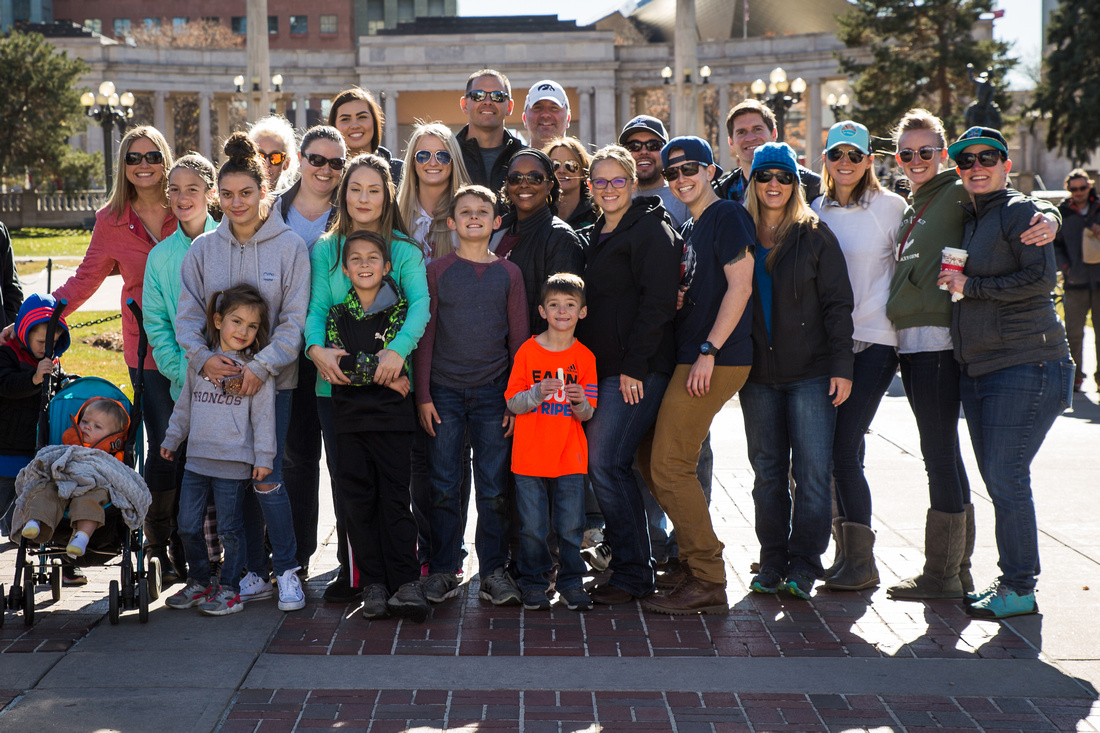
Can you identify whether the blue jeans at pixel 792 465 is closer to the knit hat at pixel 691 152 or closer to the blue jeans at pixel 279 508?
the knit hat at pixel 691 152

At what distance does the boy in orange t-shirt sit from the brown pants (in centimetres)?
200

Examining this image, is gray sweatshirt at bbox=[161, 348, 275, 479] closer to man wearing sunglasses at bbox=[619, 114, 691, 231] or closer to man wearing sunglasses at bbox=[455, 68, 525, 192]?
man wearing sunglasses at bbox=[455, 68, 525, 192]

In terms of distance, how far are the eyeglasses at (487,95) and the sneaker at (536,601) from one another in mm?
3121

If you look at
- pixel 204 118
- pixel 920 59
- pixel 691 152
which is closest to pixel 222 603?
pixel 691 152

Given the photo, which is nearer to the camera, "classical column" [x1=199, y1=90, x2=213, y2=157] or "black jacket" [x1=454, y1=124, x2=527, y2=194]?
"black jacket" [x1=454, y1=124, x2=527, y2=194]

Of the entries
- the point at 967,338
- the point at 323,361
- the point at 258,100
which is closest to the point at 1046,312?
the point at 967,338

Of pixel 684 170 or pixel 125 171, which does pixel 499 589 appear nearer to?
pixel 684 170

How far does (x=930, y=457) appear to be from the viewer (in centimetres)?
560

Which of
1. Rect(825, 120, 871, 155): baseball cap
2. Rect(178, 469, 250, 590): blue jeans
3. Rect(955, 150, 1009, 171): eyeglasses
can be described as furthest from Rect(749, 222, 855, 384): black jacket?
Rect(178, 469, 250, 590): blue jeans

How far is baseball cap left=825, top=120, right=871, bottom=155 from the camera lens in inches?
218

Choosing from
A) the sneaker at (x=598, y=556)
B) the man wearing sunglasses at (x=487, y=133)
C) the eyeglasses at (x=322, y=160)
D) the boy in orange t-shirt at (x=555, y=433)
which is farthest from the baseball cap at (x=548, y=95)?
the sneaker at (x=598, y=556)

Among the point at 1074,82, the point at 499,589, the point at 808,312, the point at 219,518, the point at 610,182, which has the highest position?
the point at 1074,82

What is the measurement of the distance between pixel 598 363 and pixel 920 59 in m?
46.8

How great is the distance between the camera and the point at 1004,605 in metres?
5.25
